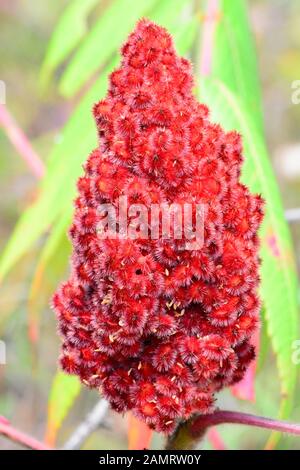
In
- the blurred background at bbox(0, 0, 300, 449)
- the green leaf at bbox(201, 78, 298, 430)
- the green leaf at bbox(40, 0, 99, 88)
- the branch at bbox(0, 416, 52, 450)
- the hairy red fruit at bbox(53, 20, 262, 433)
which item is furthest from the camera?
the blurred background at bbox(0, 0, 300, 449)

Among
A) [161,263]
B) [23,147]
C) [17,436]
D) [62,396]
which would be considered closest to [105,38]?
[23,147]

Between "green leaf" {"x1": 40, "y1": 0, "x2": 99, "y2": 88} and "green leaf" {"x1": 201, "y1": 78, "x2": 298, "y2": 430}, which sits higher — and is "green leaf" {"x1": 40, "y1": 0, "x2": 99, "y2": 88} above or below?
above

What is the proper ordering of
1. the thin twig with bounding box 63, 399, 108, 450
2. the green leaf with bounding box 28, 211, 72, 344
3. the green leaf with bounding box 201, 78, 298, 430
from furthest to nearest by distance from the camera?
the thin twig with bounding box 63, 399, 108, 450, the green leaf with bounding box 28, 211, 72, 344, the green leaf with bounding box 201, 78, 298, 430

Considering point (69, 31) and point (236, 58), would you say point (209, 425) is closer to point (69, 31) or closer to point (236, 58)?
point (236, 58)

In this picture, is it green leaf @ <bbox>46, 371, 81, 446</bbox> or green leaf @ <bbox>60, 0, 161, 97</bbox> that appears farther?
green leaf @ <bbox>60, 0, 161, 97</bbox>

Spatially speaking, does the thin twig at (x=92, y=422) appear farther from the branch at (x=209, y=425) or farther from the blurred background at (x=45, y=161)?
the blurred background at (x=45, y=161)

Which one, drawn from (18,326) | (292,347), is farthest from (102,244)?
(18,326)

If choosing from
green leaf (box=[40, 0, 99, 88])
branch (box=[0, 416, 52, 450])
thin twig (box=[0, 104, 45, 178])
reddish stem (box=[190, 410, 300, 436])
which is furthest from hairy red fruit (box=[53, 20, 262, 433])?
green leaf (box=[40, 0, 99, 88])

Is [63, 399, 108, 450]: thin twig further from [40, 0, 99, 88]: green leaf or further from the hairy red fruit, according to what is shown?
[40, 0, 99, 88]: green leaf
